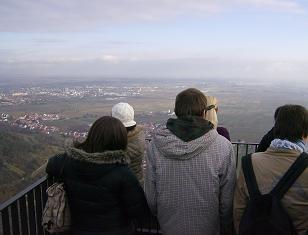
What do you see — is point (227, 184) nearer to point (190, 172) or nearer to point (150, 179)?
point (190, 172)

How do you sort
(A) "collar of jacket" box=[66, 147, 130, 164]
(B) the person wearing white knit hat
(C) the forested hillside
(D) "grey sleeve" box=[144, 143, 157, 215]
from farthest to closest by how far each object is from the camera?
(C) the forested hillside < (B) the person wearing white knit hat < (D) "grey sleeve" box=[144, 143, 157, 215] < (A) "collar of jacket" box=[66, 147, 130, 164]

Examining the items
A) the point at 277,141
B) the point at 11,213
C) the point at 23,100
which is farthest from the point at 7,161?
the point at 23,100

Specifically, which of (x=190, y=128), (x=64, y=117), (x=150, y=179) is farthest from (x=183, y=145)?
(x=64, y=117)

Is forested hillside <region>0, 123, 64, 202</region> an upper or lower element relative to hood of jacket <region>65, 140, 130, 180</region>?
lower

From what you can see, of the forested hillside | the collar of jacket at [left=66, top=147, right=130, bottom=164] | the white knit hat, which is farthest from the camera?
the forested hillside

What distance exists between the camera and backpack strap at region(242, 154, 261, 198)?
8.70ft

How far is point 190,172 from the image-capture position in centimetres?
297

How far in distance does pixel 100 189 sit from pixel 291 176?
1.48 m

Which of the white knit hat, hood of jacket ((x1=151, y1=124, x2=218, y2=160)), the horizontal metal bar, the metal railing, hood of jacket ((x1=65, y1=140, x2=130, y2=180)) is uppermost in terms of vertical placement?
the white knit hat

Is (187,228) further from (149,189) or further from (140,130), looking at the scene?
(140,130)

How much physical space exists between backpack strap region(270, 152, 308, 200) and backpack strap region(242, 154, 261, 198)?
118mm

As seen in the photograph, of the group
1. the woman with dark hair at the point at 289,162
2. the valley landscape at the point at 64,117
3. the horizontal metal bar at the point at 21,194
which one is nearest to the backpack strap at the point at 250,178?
the woman with dark hair at the point at 289,162

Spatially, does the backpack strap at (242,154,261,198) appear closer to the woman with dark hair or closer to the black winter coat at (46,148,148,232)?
the woman with dark hair

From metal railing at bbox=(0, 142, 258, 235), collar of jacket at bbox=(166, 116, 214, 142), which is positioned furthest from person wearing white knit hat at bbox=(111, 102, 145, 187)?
collar of jacket at bbox=(166, 116, 214, 142)
